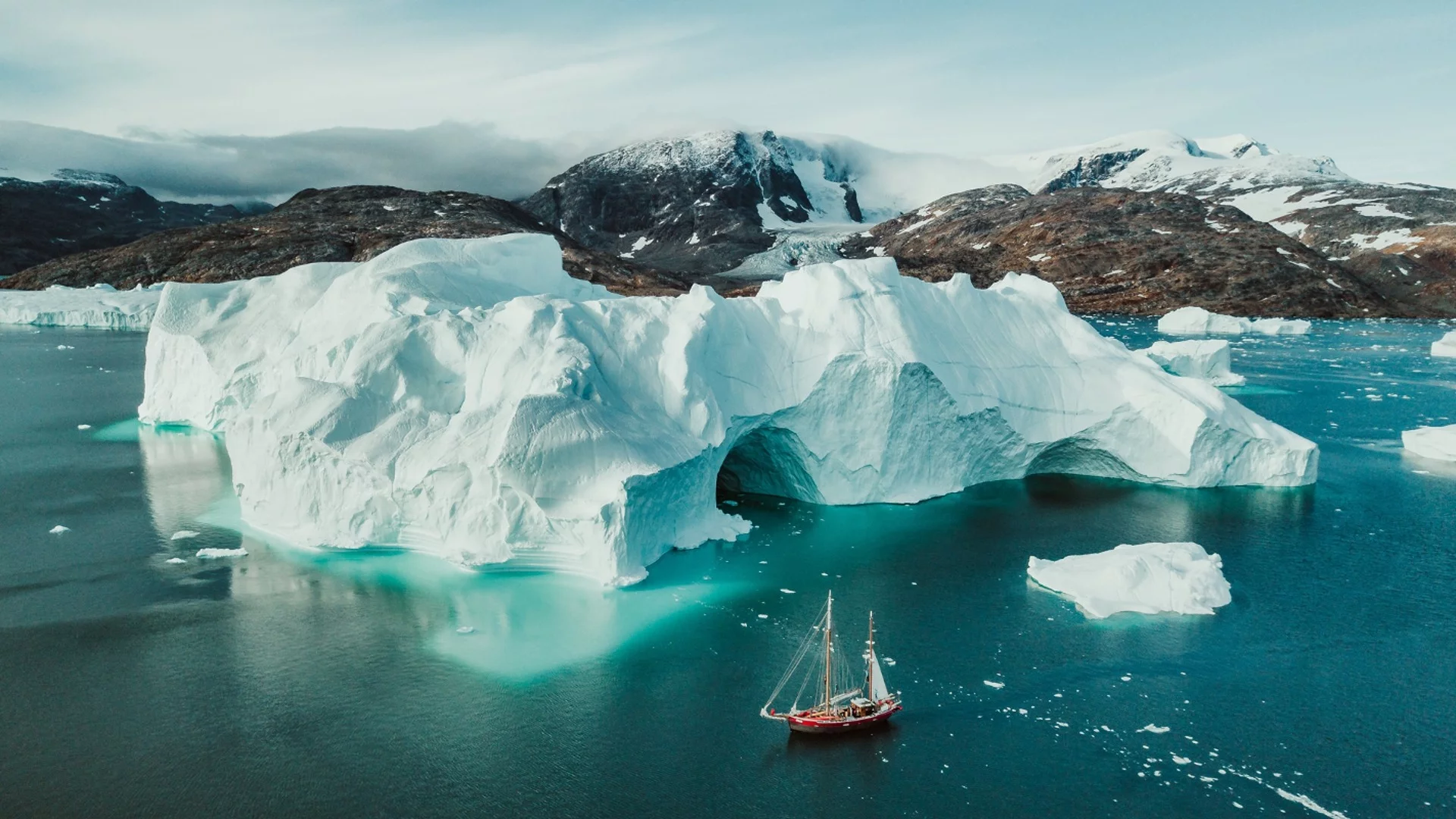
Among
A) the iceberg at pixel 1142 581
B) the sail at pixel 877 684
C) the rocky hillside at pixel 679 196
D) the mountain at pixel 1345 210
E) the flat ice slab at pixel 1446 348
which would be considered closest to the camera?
the sail at pixel 877 684

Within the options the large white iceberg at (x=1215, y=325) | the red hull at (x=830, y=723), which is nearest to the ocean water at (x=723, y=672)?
the red hull at (x=830, y=723)

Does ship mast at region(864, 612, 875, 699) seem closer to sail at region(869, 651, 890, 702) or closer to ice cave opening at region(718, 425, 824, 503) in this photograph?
sail at region(869, 651, 890, 702)

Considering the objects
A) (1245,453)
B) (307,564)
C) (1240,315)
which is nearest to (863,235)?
(1240,315)

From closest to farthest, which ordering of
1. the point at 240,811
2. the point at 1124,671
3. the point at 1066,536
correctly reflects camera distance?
the point at 240,811 → the point at 1124,671 → the point at 1066,536

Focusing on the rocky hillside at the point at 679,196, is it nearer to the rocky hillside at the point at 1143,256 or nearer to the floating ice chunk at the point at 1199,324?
the rocky hillside at the point at 1143,256

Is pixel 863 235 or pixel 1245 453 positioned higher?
pixel 863 235

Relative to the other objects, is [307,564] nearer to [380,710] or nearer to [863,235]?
[380,710]

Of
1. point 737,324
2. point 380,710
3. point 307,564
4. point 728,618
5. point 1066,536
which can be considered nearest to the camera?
point 380,710
